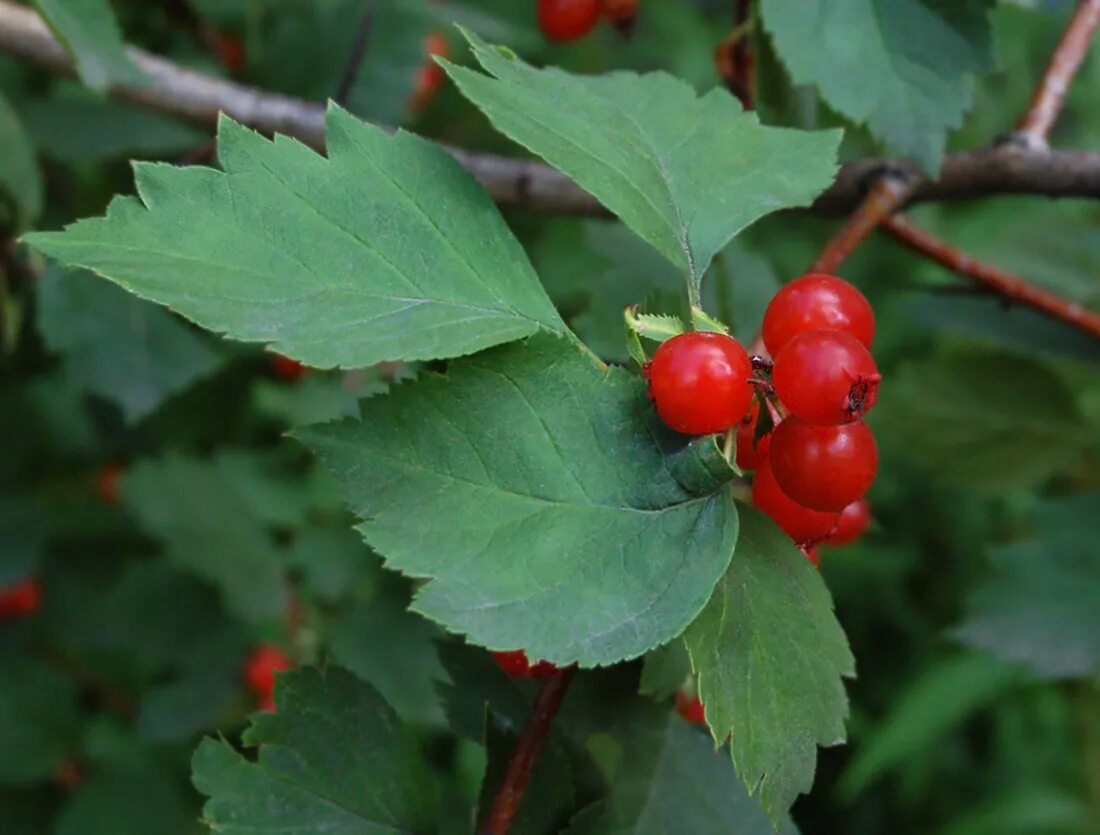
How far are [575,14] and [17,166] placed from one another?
2.28ft

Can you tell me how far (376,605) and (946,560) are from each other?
130cm

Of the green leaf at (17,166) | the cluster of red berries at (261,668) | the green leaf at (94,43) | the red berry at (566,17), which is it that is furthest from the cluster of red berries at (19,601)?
the red berry at (566,17)

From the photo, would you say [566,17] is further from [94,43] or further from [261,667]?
[261,667]

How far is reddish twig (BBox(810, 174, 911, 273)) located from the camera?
0.99 m

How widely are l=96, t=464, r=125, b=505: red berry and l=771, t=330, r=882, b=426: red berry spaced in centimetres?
187

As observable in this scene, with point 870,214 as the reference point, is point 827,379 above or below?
above

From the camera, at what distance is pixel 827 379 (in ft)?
2.07

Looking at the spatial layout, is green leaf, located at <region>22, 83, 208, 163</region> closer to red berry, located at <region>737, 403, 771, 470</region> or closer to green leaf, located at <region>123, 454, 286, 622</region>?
green leaf, located at <region>123, 454, 286, 622</region>

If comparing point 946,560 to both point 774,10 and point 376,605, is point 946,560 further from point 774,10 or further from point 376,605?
point 774,10

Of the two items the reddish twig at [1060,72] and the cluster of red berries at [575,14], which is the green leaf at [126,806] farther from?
the reddish twig at [1060,72]

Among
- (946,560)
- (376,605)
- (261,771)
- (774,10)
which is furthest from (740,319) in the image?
(946,560)

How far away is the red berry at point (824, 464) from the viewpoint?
0.65 metres

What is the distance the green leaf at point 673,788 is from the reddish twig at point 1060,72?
74 cm

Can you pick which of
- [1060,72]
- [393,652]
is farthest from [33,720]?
[1060,72]
